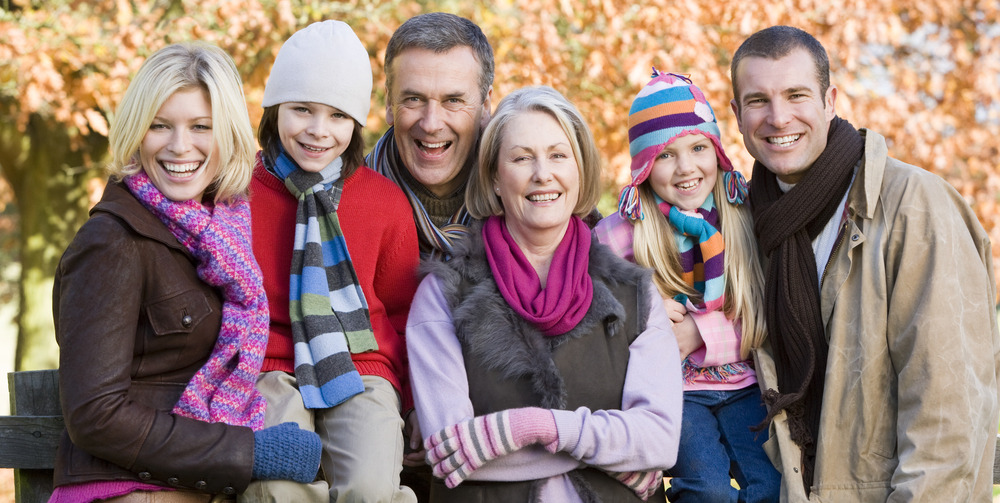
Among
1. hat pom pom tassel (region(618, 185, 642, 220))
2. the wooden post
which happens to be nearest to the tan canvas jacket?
hat pom pom tassel (region(618, 185, 642, 220))

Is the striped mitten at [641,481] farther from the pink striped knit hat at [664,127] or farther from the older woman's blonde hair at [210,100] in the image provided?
the older woman's blonde hair at [210,100]

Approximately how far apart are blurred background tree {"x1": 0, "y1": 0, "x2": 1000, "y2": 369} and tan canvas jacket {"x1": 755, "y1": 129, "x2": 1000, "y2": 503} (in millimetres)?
2795

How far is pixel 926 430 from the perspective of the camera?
8.39 ft

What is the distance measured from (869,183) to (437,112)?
5.30 feet

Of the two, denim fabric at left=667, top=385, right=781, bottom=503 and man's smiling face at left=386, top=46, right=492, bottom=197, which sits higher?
man's smiling face at left=386, top=46, right=492, bottom=197

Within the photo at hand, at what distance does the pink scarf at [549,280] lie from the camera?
261cm

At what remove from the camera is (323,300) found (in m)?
2.65

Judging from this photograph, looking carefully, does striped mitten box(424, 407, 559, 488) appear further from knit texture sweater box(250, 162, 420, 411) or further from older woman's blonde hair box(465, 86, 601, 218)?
older woman's blonde hair box(465, 86, 601, 218)

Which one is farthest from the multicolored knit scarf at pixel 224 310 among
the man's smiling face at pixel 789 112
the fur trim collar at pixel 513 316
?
the man's smiling face at pixel 789 112

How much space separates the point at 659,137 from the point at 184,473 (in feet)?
6.56

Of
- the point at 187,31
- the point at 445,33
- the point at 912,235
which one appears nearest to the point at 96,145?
the point at 187,31

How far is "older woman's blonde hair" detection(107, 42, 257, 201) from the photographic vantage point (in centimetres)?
240

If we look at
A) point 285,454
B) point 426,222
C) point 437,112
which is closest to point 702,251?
point 426,222

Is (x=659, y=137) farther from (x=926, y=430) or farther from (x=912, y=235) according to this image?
(x=926, y=430)
